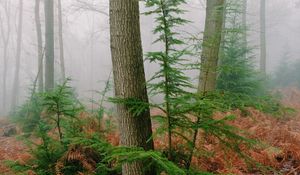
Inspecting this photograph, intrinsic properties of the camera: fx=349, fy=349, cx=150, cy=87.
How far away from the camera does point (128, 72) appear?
12.3ft

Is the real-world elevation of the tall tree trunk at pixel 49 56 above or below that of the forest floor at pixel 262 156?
above

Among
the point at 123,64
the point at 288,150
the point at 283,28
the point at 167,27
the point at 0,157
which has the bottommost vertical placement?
the point at 0,157

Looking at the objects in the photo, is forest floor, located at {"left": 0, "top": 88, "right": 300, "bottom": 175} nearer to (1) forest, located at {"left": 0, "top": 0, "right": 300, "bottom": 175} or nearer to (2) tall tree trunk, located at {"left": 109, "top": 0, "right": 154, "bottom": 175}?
(1) forest, located at {"left": 0, "top": 0, "right": 300, "bottom": 175}

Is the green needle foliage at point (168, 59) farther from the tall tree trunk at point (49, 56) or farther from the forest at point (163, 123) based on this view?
the tall tree trunk at point (49, 56)

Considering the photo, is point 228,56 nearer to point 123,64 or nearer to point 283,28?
point 123,64

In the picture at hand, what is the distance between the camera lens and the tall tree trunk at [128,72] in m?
3.72

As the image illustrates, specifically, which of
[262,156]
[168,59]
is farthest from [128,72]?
[262,156]

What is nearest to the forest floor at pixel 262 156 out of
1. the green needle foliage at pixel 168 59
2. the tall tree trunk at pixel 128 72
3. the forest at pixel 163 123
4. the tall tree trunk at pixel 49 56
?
the forest at pixel 163 123

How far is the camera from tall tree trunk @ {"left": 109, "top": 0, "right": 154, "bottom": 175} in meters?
3.72

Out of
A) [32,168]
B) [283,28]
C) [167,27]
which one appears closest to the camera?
[167,27]

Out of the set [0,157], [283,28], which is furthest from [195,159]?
[283,28]

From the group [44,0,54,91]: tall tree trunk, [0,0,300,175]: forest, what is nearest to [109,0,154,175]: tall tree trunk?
[0,0,300,175]: forest

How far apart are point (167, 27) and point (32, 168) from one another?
2956mm

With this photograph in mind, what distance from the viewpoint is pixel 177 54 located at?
344cm
